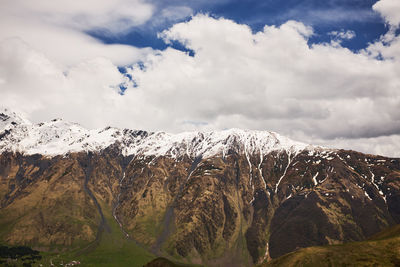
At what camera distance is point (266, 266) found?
180 m

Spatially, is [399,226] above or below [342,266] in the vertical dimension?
above

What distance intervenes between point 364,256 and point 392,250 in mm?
12510

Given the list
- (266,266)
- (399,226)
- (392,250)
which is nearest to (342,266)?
(392,250)

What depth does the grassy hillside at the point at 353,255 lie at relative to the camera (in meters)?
139

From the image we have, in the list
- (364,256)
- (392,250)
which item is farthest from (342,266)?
(392,250)

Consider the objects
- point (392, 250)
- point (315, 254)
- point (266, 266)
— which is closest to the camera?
point (392, 250)

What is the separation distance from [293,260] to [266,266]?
66.7 ft

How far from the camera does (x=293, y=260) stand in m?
166

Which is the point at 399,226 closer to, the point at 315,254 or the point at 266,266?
the point at 315,254

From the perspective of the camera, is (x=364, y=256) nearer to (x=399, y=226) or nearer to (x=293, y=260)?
(x=293, y=260)

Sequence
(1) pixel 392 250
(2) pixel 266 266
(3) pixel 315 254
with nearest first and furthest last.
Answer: (1) pixel 392 250
(3) pixel 315 254
(2) pixel 266 266

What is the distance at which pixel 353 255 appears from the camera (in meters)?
150

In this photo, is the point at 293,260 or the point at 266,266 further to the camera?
the point at 266,266

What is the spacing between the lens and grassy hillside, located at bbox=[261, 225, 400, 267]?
138875mm
